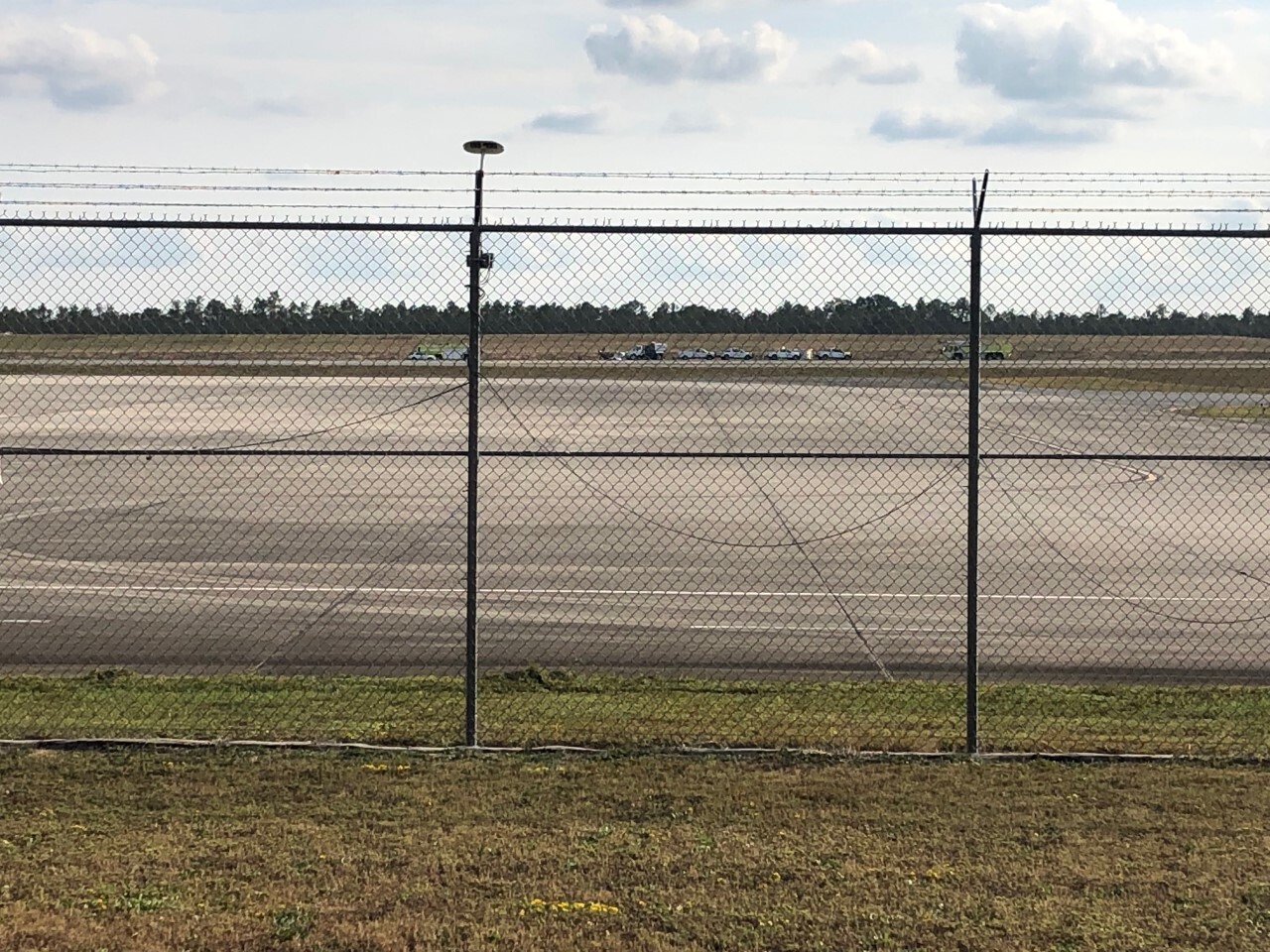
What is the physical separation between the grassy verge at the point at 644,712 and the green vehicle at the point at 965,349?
2.35 meters

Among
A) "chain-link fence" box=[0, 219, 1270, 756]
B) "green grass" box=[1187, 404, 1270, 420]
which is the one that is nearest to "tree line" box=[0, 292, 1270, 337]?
"chain-link fence" box=[0, 219, 1270, 756]

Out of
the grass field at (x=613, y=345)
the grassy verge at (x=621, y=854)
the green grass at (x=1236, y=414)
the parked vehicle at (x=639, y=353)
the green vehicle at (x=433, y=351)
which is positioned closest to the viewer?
the grassy verge at (x=621, y=854)

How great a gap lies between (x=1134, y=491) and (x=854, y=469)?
17.5 ft

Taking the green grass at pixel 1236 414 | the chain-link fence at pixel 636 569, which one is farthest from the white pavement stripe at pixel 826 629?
the green grass at pixel 1236 414

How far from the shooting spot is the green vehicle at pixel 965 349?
9250 millimetres

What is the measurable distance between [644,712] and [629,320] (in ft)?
8.27

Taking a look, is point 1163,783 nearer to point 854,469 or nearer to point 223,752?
point 223,752

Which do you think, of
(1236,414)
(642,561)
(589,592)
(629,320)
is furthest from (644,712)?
(1236,414)

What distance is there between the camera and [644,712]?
8.98 meters

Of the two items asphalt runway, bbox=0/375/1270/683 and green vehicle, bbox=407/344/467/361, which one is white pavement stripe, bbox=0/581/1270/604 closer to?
asphalt runway, bbox=0/375/1270/683

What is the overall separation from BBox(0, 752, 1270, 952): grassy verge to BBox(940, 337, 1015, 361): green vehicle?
2.98 metres

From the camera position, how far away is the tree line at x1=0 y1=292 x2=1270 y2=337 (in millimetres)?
8891

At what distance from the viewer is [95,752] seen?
7.45 m

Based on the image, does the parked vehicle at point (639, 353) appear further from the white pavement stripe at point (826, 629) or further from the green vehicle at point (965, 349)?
the white pavement stripe at point (826, 629)
